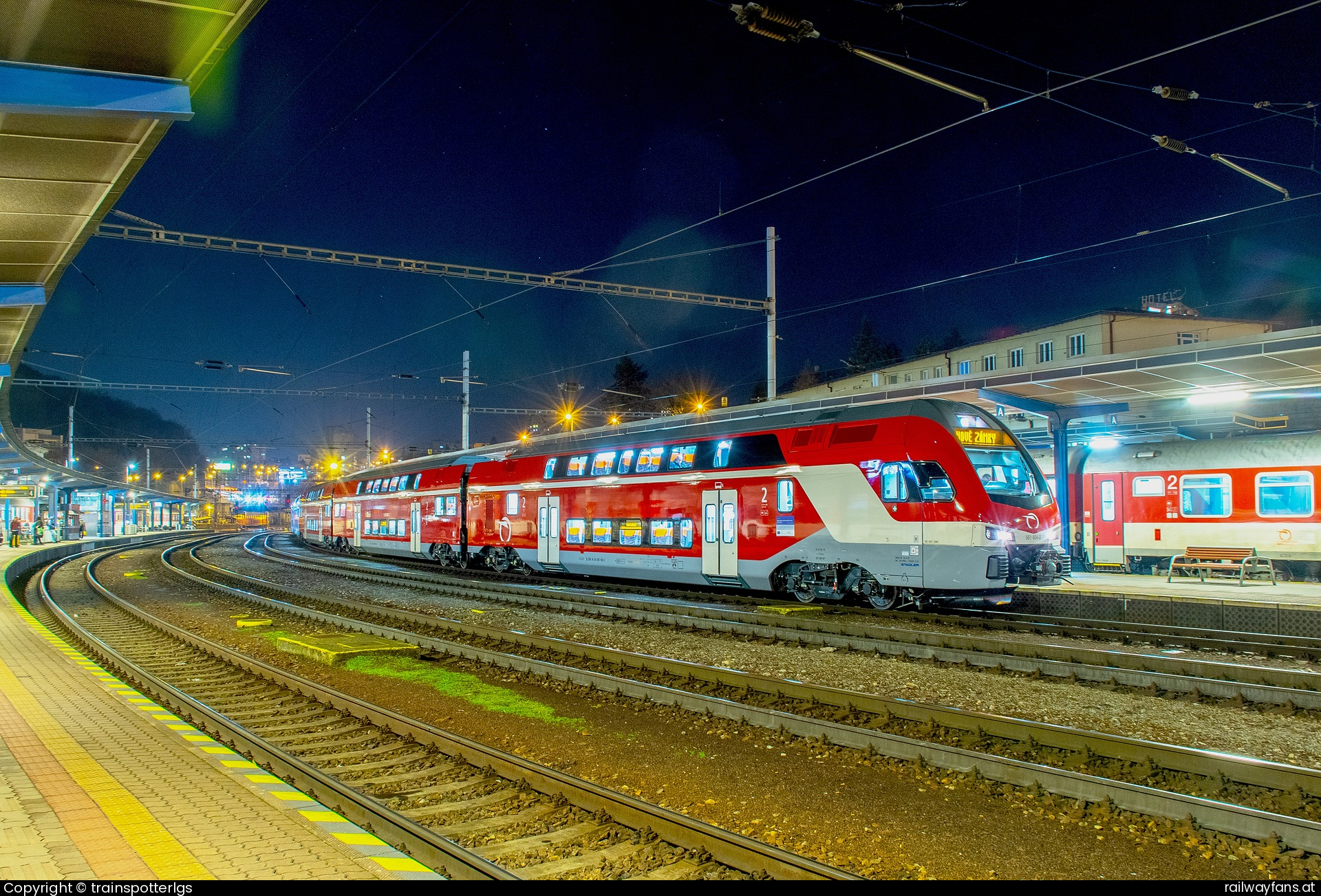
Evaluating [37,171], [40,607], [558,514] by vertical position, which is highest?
[37,171]

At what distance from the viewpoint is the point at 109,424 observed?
8344 cm

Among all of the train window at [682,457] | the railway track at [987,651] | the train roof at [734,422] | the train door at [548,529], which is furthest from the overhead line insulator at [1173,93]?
the train door at [548,529]

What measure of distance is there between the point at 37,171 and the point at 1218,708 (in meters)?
13.0

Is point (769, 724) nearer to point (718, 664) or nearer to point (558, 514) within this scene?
point (718, 664)

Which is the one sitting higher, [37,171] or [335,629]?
[37,171]

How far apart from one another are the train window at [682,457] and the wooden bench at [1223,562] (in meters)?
11.8

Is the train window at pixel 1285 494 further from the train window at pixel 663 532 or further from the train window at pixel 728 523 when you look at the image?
the train window at pixel 663 532

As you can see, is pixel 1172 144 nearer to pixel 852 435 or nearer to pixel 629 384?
pixel 852 435

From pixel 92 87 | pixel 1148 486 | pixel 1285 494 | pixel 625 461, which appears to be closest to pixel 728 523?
pixel 625 461

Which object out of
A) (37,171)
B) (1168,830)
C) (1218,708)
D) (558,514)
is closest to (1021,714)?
(1218,708)

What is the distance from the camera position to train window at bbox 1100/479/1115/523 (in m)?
25.4

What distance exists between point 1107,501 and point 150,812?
25629mm

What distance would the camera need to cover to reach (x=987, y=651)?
498 inches

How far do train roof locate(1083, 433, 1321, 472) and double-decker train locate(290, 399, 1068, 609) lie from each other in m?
Result: 9.57
